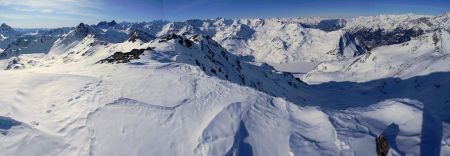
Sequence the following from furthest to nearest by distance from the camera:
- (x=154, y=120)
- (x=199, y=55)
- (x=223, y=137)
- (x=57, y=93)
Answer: (x=199, y=55) < (x=57, y=93) < (x=154, y=120) < (x=223, y=137)

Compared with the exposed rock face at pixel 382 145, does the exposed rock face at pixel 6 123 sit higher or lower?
higher

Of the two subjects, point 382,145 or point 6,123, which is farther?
point 6,123

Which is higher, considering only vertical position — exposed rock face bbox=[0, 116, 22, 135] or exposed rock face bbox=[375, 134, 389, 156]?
exposed rock face bbox=[0, 116, 22, 135]

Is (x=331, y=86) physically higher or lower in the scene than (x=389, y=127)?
lower

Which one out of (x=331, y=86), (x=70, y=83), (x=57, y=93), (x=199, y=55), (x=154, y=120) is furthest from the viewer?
(x=331, y=86)

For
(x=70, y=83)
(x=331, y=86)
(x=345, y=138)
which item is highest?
(x=70, y=83)

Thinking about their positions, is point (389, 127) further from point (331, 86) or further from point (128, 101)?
point (331, 86)

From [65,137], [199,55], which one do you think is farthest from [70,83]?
[199,55]

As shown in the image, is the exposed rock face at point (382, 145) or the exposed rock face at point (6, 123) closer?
the exposed rock face at point (382, 145)

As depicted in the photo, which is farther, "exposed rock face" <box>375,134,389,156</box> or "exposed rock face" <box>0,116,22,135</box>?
"exposed rock face" <box>0,116,22,135</box>

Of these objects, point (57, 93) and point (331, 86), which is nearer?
point (57, 93)

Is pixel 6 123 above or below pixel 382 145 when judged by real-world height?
above
